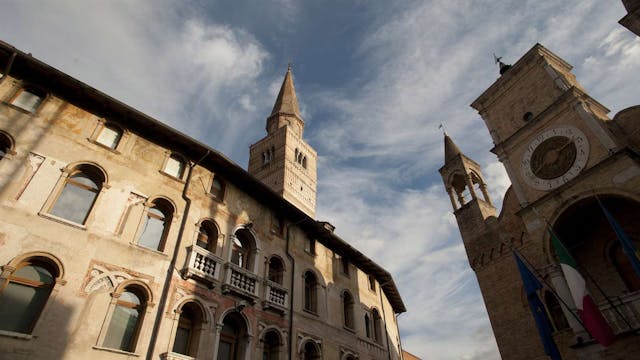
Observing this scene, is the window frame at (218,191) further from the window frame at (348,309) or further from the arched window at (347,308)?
the arched window at (347,308)

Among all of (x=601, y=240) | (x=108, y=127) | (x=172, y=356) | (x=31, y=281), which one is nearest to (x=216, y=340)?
(x=172, y=356)

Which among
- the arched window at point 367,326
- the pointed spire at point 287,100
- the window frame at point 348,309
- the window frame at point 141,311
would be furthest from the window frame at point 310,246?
the pointed spire at point 287,100

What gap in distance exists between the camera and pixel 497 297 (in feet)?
57.7

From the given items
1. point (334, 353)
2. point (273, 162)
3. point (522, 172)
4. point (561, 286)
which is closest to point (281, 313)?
point (334, 353)

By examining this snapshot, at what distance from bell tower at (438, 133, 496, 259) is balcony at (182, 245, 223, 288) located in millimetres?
13533

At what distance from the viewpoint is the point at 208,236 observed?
12.7m

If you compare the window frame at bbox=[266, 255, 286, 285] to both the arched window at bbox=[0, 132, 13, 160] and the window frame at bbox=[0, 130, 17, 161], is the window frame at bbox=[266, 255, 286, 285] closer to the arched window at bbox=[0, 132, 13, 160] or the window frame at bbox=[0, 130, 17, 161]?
the window frame at bbox=[0, 130, 17, 161]

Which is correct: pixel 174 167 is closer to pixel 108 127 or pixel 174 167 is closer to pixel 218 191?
pixel 218 191

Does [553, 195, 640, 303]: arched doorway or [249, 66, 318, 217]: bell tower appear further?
[249, 66, 318, 217]: bell tower

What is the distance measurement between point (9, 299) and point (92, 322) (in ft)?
5.48

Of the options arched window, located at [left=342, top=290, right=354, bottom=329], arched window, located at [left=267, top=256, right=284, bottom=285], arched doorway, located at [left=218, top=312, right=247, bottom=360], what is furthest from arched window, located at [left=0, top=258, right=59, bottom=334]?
arched window, located at [left=342, top=290, right=354, bottom=329]

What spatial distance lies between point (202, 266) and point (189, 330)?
1.80m

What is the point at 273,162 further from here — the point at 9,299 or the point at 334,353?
the point at 9,299

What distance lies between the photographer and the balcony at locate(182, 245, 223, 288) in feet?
35.7
